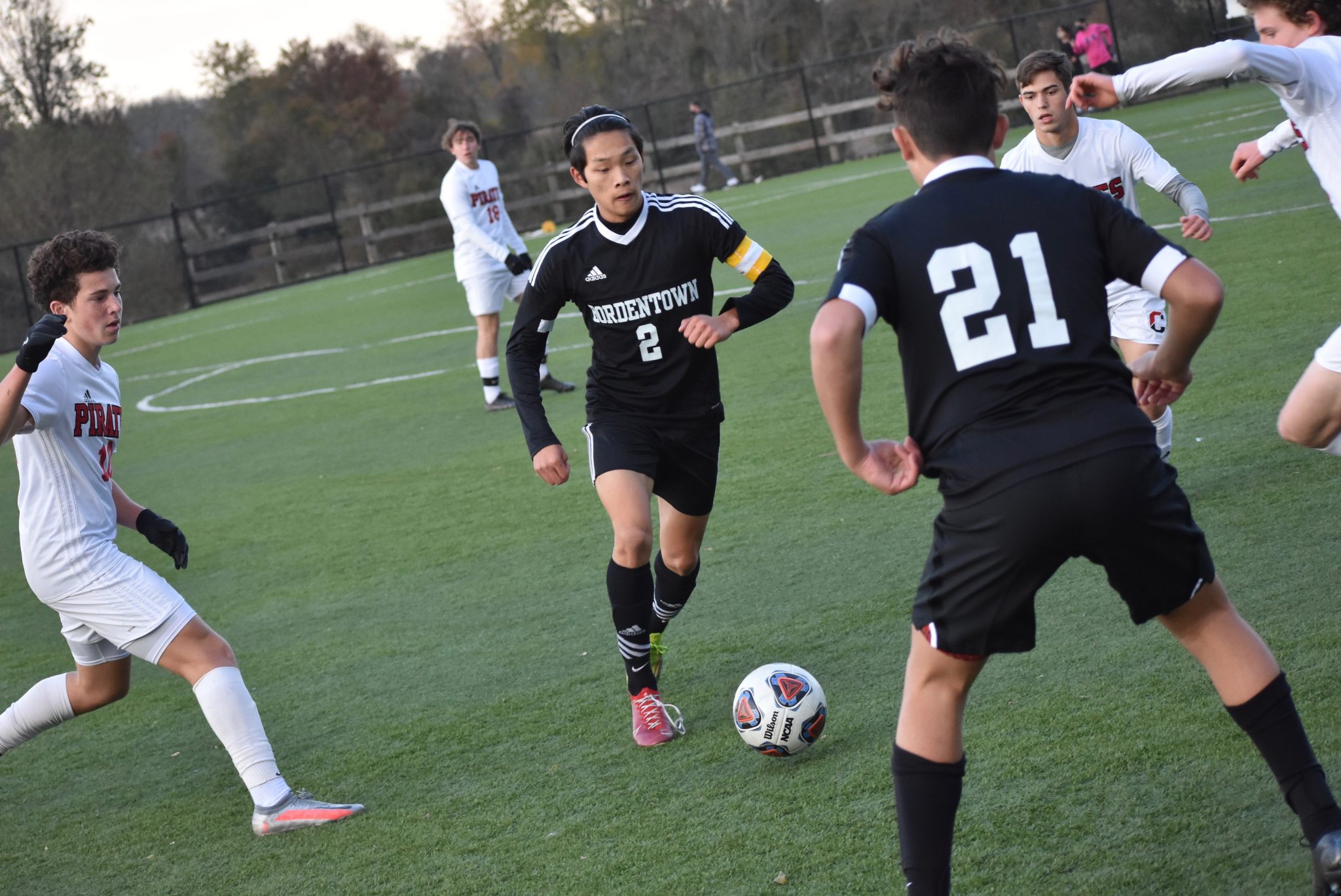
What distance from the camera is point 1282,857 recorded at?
2.92 meters

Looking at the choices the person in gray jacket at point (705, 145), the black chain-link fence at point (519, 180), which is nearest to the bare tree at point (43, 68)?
the black chain-link fence at point (519, 180)

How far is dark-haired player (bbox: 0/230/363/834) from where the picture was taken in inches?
164

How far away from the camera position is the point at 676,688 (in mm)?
4805

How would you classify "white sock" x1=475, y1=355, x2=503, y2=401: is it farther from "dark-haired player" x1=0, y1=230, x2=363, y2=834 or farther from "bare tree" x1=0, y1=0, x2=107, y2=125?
"bare tree" x1=0, y1=0, x2=107, y2=125

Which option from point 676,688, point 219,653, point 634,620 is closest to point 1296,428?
point 634,620

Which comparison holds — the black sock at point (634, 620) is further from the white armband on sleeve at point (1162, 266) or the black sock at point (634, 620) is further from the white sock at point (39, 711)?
the white armband on sleeve at point (1162, 266)

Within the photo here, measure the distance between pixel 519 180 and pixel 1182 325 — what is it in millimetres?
34096

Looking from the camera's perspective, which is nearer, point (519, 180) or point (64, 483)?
Answer: point (64, 483)

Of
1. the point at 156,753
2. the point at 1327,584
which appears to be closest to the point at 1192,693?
the point at 1327,584

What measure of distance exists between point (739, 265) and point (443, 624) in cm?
245

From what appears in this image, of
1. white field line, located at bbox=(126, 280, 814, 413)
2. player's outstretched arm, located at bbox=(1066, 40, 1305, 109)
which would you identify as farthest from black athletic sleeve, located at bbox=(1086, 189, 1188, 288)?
white field line, located at bbox=(126, 280, 814, 413)

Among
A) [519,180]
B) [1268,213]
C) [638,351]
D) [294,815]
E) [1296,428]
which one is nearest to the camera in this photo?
[1296,428]

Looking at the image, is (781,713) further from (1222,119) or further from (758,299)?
(1222,119)

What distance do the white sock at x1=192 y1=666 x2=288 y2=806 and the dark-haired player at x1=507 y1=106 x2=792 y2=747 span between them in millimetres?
1225
